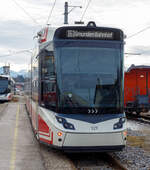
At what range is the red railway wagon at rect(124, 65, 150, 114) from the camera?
21.7 meters

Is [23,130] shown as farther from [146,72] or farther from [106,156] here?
[146,72]

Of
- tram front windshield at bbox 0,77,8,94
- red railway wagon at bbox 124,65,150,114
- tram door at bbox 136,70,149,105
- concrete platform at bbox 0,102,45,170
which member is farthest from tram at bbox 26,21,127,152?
tram front windshield at bbox 0,77,8,94

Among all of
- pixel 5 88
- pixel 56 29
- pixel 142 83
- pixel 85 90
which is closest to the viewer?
pixel 85 90

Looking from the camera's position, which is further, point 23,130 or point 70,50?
point 23,130

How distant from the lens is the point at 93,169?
8047 mm

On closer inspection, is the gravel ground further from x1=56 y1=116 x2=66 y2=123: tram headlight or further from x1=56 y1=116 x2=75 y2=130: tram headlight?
x1=56 y1=116 x2=66 y2=123: tram headlight

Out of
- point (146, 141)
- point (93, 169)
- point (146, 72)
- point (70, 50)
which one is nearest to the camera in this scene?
point (93, 169)

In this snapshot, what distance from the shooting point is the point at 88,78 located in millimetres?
8578

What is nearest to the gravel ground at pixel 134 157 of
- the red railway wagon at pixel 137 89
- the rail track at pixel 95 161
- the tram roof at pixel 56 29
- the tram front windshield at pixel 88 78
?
the rail track at pixel 95 161

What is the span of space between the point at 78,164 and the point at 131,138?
4.18 meters

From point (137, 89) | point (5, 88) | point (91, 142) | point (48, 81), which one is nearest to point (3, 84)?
point (5, 88)

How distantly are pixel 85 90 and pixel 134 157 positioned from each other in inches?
87.5

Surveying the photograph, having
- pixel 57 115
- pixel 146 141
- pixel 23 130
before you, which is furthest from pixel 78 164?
pixel 23 130

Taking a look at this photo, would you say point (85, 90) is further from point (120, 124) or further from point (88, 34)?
point (88, 34)
